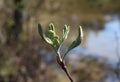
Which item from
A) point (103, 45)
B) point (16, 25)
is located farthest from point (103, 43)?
point (16, 25)

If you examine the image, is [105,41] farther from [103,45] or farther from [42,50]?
[42,50]

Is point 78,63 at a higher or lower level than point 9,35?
lower

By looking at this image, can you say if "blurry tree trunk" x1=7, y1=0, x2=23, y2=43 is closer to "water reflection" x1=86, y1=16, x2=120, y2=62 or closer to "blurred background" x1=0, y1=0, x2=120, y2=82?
"blurred background" x1=0, y1=0, x2=120, y2=82

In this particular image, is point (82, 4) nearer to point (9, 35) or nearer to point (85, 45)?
point (85, 45)

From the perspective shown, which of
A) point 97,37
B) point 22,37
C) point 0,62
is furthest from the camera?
point 97,37

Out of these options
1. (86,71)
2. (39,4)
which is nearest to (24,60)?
(39,4)

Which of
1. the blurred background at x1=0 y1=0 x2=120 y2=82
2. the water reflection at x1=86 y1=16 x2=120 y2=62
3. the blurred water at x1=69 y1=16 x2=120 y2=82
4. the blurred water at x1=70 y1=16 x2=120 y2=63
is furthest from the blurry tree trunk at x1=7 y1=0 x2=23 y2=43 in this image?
the water reflection at x1=86 y1=16 x2=120 y2=62

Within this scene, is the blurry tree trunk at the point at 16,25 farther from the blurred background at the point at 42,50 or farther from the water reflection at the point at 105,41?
the water reflection at the point at 105,41
